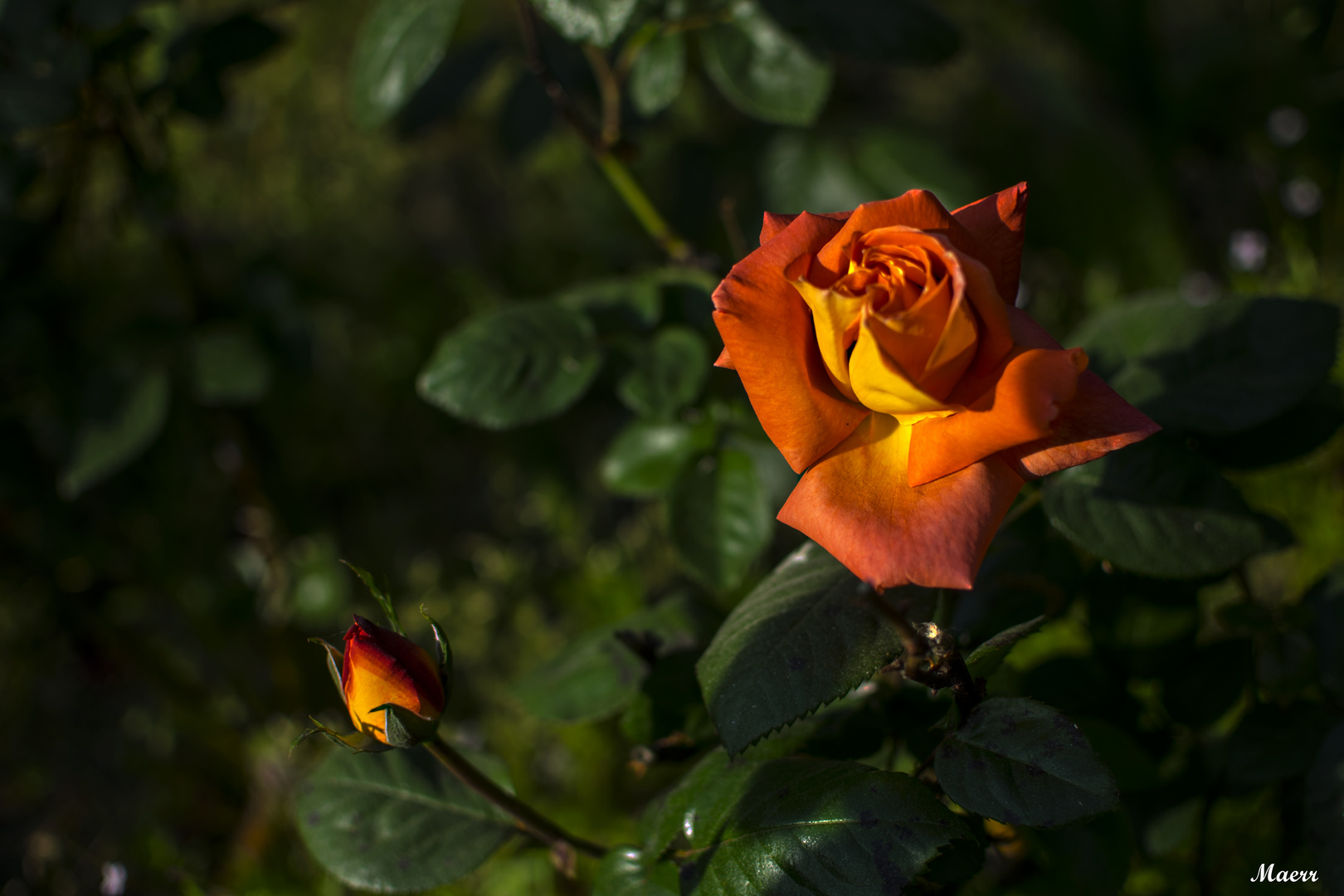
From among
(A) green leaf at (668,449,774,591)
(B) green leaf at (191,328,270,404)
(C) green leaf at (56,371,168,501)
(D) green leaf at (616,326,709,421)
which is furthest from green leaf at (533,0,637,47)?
(C) green leaf at (56,371,168,501)

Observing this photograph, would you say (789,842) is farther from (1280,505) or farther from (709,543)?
(1280,505)

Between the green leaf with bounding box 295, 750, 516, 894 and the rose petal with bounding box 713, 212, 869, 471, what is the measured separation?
0.35m

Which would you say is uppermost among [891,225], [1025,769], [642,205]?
[891,225]

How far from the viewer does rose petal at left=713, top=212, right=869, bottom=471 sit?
373 millimetres

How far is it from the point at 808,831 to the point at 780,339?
0.76 ft

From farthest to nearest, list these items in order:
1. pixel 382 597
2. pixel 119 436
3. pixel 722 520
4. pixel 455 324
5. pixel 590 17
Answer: pixel 455 324, pixel 119 436, pixel 722 520, pixel 590 17, pixel 382 597

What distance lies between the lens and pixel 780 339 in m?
0.38

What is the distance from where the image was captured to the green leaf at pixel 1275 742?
55 centimetres

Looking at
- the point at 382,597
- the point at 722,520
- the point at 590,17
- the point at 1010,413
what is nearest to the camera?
the point at 1010,413

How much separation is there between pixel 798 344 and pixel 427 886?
0.40 meters

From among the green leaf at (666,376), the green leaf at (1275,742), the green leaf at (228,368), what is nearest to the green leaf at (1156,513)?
the green leaf at (1275,742)

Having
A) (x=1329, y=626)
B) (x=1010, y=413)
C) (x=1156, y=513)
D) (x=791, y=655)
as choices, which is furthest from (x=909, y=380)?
(x=1329, y=626)

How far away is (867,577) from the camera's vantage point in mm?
344

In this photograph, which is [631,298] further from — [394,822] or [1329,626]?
[1329,626]
